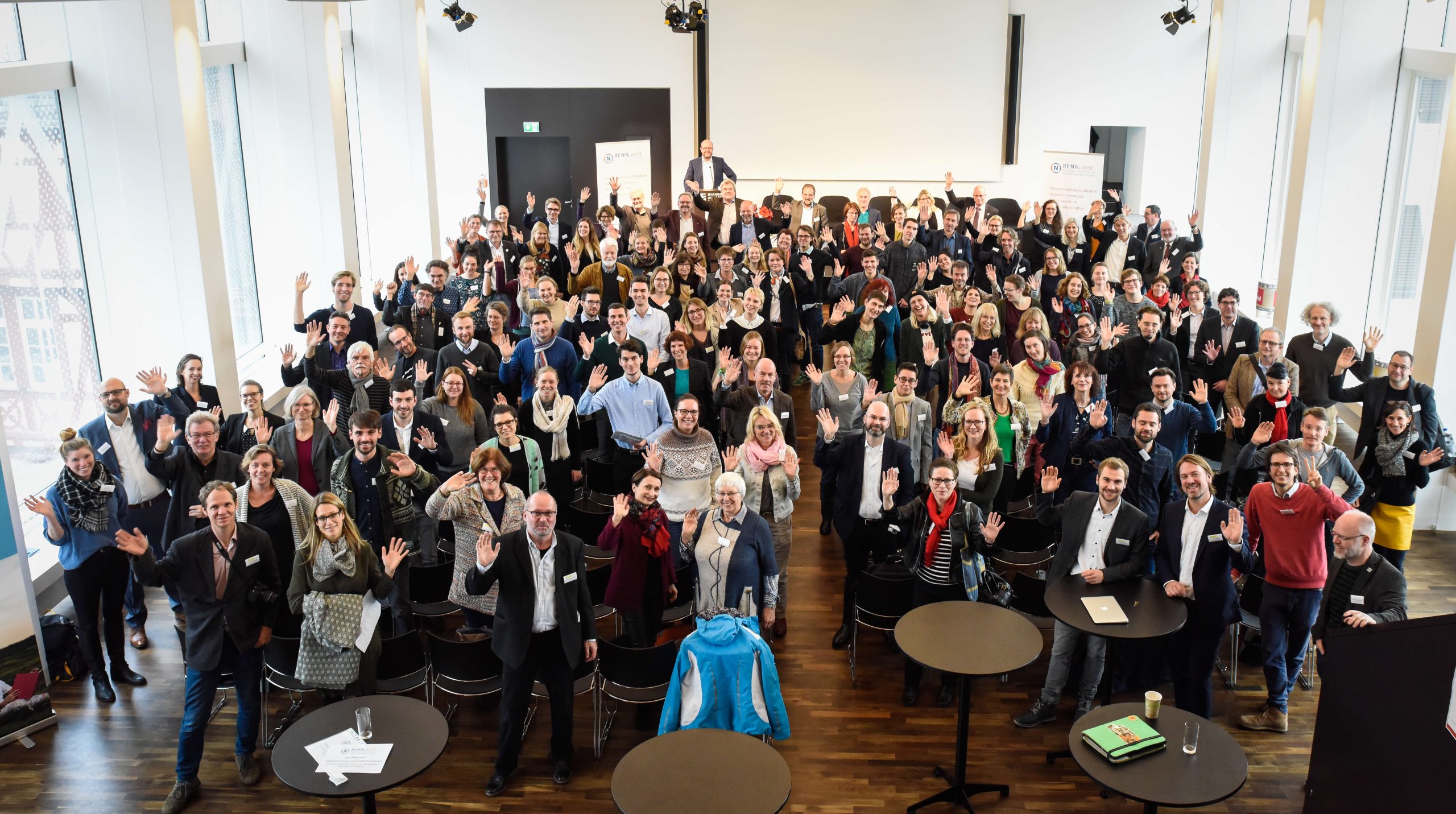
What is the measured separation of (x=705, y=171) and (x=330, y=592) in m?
8.70

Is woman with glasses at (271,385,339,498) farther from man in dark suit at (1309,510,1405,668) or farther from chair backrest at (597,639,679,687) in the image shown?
man in dark suit at (1309,510,1405,668)

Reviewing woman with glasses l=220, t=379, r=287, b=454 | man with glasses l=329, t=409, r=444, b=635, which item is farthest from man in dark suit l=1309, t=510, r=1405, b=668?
woman with glasses l=220, t=379, r=287, b=454

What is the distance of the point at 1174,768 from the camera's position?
4289 millimetres

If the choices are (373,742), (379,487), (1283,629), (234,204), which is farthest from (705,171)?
(373,742)

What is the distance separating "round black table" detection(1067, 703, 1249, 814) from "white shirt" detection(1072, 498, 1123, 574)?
1248 millimetres

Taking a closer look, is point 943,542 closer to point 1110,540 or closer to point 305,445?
point 1110,540

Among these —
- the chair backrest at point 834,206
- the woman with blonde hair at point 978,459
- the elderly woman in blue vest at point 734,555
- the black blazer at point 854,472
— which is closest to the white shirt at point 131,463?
the elderly woman in blue vest at point 734,555

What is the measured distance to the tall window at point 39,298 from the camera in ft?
22.4

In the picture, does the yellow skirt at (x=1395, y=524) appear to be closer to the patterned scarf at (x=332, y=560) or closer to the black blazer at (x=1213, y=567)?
the black blazer at (x=1213, y=567)

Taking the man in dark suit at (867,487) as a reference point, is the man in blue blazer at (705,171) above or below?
above

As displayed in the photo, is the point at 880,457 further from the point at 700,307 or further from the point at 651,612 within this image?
the point at 700,307

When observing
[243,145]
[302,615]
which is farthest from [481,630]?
[243,145]

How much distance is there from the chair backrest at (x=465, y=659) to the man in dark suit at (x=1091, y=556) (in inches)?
113

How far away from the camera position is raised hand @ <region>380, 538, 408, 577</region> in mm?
5527
